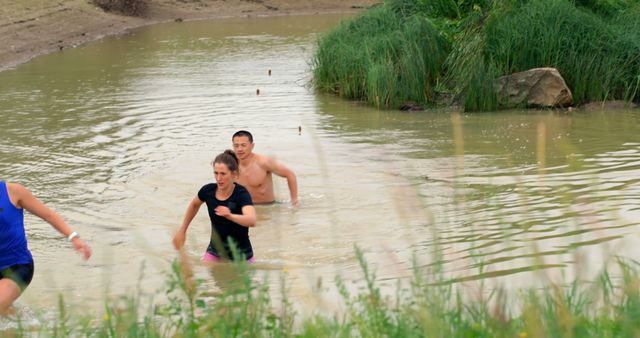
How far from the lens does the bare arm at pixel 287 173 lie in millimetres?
11523

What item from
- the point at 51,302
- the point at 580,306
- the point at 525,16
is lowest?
the point at 51,302

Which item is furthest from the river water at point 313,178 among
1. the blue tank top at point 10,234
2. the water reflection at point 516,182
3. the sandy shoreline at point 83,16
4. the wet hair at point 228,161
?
the sandy shoreline at point 83,16

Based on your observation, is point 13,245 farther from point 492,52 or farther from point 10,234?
point 492,52

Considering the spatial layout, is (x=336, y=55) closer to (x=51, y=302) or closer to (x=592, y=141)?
(x=592, y=141)

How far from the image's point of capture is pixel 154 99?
19.7 metres

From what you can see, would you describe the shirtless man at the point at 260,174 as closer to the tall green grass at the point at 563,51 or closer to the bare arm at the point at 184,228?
the bare arm at the point at 184,228

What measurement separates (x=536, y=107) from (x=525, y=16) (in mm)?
1443

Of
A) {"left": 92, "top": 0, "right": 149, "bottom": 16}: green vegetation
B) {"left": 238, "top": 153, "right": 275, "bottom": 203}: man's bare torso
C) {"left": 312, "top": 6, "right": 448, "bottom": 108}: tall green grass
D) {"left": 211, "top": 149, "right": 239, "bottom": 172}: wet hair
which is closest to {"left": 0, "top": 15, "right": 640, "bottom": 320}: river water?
{"left": 238, "top": 153, "right": 275, "bottom": 203}: man's bare torso

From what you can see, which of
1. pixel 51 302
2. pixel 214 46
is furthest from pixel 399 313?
pixel 214 46

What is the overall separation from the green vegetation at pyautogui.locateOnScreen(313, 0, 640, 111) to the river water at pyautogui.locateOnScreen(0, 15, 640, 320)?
53cm

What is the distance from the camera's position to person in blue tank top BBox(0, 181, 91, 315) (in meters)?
7.12

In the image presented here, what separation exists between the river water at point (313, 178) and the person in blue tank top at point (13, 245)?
40cm

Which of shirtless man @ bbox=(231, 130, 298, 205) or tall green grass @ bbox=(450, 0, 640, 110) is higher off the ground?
tall green grass @ bbox=(450, 0, 640, 110)

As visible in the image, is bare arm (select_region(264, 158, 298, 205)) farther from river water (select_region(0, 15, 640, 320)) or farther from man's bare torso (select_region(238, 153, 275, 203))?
river water (select_region(0, 15, 640, 320))
